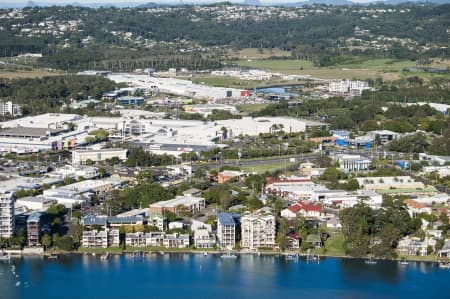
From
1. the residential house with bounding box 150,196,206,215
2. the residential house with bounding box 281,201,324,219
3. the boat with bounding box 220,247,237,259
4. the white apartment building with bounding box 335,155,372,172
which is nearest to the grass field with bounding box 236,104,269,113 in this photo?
the white apartment building with bounding box 335,155,372,172

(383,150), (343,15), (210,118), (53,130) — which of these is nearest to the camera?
(383,150)

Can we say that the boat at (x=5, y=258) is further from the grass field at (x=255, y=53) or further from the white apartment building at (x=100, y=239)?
the grass field at (x=255, y=53)

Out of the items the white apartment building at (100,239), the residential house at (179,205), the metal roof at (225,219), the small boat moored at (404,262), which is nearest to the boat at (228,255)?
the metal roof at (225,219)

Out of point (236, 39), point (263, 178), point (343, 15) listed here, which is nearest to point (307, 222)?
point (263, 178)

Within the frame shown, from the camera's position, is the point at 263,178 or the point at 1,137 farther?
the point at 1,137

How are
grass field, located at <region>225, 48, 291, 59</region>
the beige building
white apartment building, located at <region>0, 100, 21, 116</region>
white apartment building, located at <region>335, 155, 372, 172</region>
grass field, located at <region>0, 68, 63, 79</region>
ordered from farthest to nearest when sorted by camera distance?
1. grass field, located at <region>225, 48, 291, 59</region>
2. grass field, located at <region>0, 68, 63, 79</region>
3. white apartment building, located at <region>0, 100, 21, 116</region>
4. the beige building
5. white apartment building, located at <region>335, 155, 372, 172</region>

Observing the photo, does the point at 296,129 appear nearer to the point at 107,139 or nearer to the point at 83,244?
the point at 107,139

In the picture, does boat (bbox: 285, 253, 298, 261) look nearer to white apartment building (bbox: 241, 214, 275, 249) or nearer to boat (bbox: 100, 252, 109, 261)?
white apartment building (bbox: 241, 214, 275, 249)

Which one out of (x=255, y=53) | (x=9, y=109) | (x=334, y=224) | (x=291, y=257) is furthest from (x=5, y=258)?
(x=255, y=53)

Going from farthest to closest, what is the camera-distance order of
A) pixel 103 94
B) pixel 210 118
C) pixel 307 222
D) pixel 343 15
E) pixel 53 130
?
pixel 343 15
pixel 103 94
pixel 210 118
pixel 53 130
pixel 307 222
